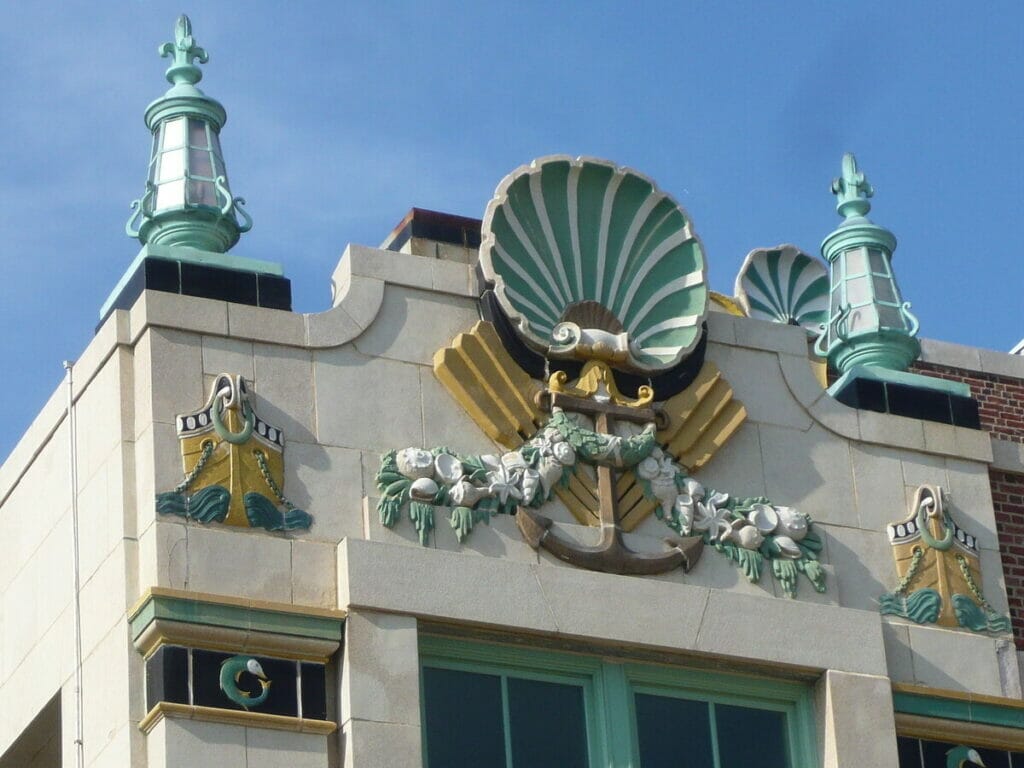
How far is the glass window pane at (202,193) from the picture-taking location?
22578mm

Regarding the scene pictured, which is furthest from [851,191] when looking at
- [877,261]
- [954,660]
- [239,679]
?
[239,679]

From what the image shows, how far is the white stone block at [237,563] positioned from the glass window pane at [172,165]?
3156 millimetres

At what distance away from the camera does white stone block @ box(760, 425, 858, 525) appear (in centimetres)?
2323

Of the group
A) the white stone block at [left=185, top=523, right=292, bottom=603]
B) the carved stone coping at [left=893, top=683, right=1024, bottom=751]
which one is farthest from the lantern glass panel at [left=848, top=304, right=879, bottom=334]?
the white stone block at [left=185, top=523, right=292, bottom=603]

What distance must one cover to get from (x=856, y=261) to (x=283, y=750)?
24.4 ft

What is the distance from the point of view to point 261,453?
2145 centimetres

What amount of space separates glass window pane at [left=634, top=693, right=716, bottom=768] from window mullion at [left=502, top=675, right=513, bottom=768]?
1.02 m

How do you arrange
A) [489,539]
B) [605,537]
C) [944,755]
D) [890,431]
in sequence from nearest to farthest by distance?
[489,539], [605,537], [944,755], [890,431]

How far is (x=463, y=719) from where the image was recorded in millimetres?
21312

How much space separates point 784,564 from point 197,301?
492 cm

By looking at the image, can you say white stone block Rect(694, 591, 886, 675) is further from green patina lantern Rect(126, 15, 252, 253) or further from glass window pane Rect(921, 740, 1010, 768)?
green patina lantern Rect(126, 15, 252, 253)

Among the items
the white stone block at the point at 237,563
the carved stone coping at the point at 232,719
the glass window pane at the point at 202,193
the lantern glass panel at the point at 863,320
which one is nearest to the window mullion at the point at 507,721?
the carved stone coping at the point at 232,719

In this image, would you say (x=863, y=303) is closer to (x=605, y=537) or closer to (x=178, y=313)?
(x=605, y=537)

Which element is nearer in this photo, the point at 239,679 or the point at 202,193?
the point at 239,679
